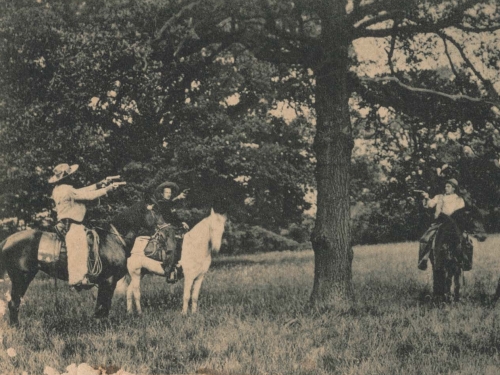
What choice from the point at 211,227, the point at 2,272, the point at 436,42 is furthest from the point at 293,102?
the point at 2,272

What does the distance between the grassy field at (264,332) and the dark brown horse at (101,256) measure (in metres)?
0.19

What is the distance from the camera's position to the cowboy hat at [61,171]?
268 inches

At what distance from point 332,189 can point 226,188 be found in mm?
2641

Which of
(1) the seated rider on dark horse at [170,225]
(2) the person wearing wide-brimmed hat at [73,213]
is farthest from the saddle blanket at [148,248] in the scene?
(2) the person wearing wide-brimmed hat at [73,213]

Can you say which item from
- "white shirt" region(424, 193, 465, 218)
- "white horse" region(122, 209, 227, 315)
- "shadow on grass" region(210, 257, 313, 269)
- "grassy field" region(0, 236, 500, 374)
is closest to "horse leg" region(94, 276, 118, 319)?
"grassy field" region(0, 236, 500, 374)

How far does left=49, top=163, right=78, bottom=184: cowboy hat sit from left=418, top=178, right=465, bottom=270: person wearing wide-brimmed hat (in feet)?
16.0

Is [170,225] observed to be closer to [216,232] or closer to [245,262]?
[216,232]

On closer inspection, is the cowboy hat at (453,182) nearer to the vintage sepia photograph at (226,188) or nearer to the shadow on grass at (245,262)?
the vintage sepia photograph at (226,188)

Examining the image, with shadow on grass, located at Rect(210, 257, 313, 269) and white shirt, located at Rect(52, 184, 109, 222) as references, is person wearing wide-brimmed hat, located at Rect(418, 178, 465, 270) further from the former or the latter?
white shirt, located at Rect(52, 184, 109, 222)

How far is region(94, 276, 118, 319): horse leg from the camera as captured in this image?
7.26 meters

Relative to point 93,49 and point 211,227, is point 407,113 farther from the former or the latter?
point 93,49

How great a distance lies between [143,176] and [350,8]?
12.5ft

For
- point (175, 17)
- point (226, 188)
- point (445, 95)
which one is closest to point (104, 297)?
point (175, 17)

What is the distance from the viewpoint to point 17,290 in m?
6.82
